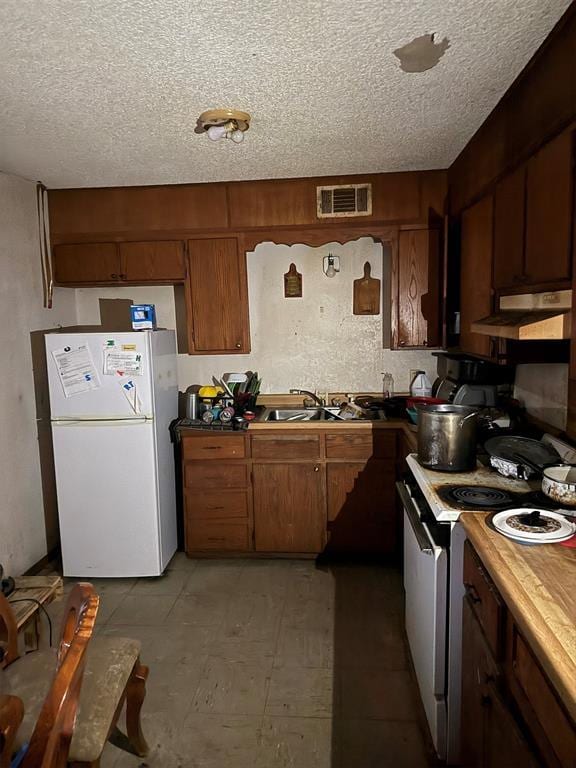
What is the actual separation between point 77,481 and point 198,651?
1.25m

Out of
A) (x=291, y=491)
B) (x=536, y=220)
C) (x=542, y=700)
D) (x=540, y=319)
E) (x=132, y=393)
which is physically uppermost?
(x=536, y=220)

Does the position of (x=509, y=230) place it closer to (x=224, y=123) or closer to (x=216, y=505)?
(x=224, y=123)

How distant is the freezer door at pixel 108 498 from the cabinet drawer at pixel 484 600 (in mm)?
2057

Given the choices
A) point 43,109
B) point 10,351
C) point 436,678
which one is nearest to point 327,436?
point 436,678

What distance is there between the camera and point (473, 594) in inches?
65.3

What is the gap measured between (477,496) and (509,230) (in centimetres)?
105

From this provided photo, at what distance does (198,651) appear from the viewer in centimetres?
265

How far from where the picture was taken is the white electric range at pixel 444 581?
6.02 feet

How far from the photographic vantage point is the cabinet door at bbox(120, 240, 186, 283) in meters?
3.61

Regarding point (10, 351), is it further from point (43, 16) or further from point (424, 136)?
point (424, 136)

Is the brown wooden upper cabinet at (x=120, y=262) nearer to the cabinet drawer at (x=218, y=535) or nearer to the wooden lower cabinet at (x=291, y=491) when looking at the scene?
the wooden lower cabinet at (x=291, y=491)

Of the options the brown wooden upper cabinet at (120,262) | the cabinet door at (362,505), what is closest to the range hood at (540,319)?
the cabinet door at (362,505)

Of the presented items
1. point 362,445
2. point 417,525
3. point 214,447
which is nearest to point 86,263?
point 214,447

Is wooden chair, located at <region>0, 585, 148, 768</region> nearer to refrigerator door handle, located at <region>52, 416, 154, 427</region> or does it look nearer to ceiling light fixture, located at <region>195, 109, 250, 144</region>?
refrigerator door handle, located at <region>52, 416, 154, 427</region>
